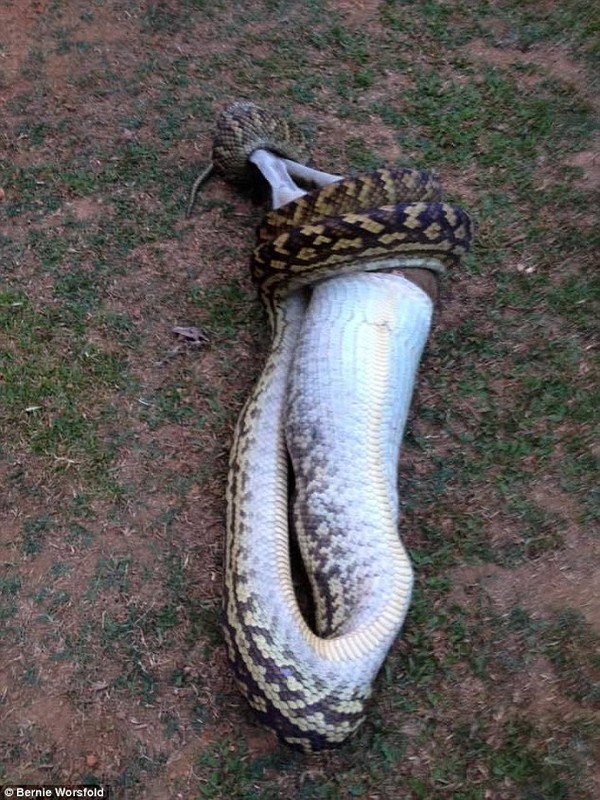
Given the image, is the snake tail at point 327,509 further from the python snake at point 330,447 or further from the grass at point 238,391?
the grass at point 238,391

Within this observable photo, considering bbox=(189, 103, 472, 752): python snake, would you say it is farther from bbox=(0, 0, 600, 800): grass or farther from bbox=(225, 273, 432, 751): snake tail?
bbox=(0, 0, 600, 800): grass

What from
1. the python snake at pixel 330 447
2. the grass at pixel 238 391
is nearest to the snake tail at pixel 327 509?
the python snake at pixel 330 447

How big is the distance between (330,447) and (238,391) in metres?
0.81

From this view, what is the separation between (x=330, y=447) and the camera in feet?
9.95

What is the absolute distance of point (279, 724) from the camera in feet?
8.77

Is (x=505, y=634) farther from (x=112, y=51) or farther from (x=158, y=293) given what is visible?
(x=112, y=51)

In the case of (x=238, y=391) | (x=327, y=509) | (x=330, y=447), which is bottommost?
(x=238, y=391)

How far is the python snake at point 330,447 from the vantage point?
2697 mm

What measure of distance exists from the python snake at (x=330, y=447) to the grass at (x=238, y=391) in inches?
10.2

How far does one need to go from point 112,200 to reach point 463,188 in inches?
76.5

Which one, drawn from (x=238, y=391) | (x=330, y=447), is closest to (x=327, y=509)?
(x=330, y=447)

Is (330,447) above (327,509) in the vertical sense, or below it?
above

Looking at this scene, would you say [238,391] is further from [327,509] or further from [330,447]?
[327,509]

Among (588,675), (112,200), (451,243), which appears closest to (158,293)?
(112,200)
